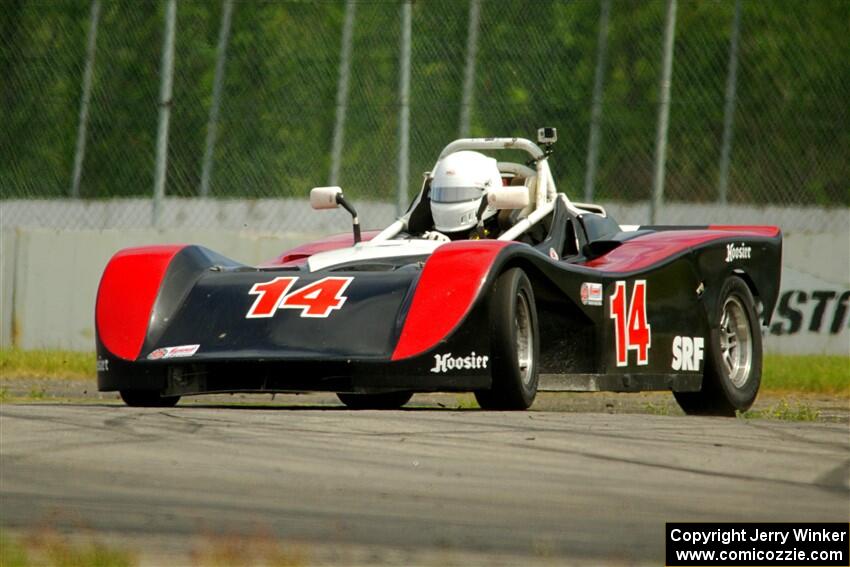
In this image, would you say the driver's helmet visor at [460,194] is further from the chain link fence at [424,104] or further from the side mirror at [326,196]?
the chain link fence at [424,104]

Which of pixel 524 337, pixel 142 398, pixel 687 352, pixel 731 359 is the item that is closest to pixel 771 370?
pixel 731 359

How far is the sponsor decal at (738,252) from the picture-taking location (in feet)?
32.4

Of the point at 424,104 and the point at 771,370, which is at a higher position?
the point at 424,104

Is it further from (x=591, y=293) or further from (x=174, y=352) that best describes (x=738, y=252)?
(x=174, y=352)

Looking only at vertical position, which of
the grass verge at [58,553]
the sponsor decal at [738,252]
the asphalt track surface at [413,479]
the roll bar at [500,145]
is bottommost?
the asphalt track surface at [413,479]

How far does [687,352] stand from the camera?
9.39 m

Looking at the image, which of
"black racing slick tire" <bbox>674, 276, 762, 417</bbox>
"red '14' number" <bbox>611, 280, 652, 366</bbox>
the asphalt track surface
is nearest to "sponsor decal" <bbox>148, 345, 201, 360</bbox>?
the asphalt track surface

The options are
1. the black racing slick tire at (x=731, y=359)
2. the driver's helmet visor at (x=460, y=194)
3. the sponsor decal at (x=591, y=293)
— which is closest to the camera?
the sponsor decal at (x=591, y=293)

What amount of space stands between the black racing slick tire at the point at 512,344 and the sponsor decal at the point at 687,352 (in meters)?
1.51

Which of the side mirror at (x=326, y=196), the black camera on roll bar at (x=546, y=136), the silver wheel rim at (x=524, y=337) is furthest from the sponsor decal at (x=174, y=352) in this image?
the black camera on roll bar at (x=546, y=136)

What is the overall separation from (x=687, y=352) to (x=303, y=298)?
2.52 metres

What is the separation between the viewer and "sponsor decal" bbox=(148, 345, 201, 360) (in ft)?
25.5

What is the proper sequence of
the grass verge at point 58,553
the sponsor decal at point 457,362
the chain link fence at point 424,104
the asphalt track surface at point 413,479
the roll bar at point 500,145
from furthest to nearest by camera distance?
the chain link fence at point 424,104
the roll bar at point 500,145
the sponsor decal at point 457,362
the asphalt track surface at point 413,479
the grass verge at point 58,553

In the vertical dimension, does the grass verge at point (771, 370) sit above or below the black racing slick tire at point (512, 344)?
below
